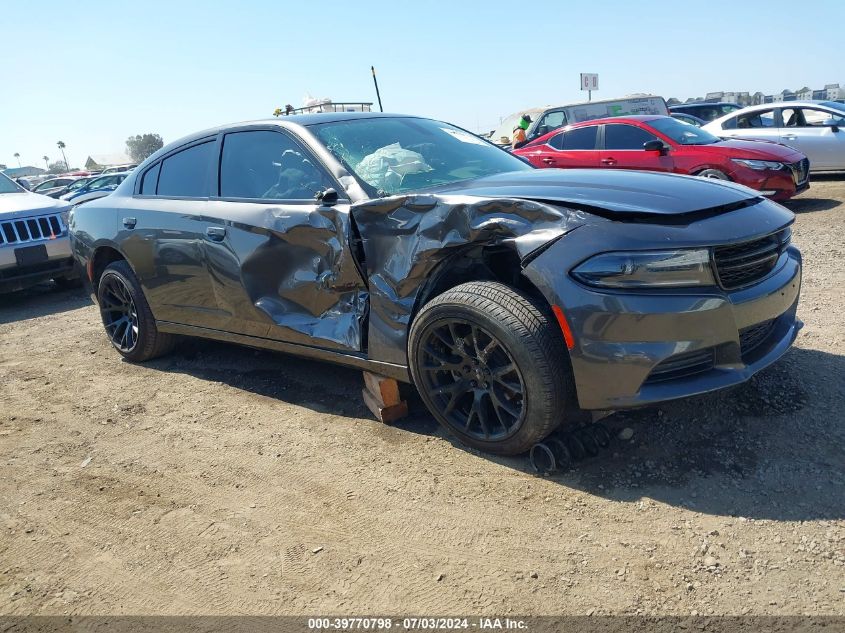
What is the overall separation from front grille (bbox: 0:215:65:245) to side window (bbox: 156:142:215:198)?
4.01 meters

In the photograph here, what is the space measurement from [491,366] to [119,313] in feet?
11.7

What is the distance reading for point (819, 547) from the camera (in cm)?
237

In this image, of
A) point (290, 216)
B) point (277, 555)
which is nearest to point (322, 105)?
point (290, 216)

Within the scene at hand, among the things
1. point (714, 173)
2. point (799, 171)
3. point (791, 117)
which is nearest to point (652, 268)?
point (714, 173)

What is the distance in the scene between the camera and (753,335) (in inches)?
117

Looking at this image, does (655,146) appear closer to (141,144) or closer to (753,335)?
(753,335)

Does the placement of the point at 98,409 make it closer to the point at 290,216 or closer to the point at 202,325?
the point at 202,325

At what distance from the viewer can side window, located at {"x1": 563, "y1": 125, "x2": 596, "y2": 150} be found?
10992mm

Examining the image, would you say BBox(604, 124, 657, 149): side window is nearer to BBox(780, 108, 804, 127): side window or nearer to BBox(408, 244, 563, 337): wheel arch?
BBox(780, 108, 804, 127): side window

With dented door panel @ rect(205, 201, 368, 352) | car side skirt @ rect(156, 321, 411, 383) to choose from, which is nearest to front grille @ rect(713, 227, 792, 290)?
car side skirt @ rect(156, 321, 411, 383)

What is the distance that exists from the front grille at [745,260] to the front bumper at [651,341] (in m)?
0.06

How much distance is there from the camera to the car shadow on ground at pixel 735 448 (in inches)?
106

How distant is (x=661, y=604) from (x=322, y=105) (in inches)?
284

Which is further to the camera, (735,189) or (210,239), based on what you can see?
(210,239)
